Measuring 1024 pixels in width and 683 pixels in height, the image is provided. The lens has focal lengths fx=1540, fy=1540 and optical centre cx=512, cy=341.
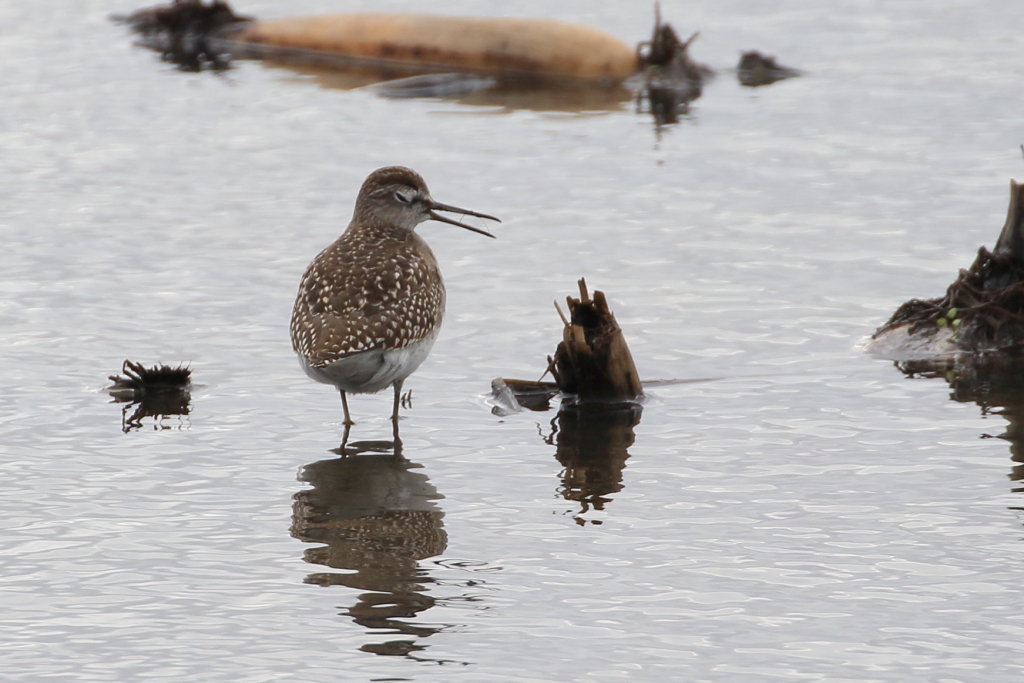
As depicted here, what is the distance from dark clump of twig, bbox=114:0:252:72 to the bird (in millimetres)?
11264

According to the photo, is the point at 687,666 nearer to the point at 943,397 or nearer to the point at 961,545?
the point at 961,545

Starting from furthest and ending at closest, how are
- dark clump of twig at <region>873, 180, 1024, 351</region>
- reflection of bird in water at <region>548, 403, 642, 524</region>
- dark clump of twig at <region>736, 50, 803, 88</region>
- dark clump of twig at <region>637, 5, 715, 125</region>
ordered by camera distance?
dark clump of twig at <region>736, 50, 803, 88</region>
dark clump of twig at <region>637, 5, 715, 125</region>
dark clump of twig at <region>873, 180, 1024, 351</region>
reflection of bird in water at <region>548, 403, 642, 524</region>

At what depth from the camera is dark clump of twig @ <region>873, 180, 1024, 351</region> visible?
9.99 m

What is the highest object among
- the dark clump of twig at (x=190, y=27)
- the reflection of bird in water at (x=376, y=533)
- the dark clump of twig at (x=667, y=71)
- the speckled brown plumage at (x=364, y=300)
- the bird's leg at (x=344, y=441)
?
the dark clump of twig at (x=190, y=27)

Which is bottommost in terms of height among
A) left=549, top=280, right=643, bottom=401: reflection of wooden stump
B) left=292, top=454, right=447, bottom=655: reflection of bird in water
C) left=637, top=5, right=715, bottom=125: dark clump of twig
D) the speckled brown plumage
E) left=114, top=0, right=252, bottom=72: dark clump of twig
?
left=292, top=454, right=447, bottom=655: reflection of bird in water

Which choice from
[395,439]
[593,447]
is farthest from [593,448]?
[395,439]

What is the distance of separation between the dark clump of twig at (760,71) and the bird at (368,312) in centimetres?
948

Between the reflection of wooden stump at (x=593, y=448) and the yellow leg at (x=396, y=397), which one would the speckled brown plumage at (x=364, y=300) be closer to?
the yellow leg at (x=396, y=397)

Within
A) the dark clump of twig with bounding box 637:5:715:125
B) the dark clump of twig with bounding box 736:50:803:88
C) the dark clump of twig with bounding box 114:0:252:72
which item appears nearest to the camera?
the dark clump of twig with bounding box 637:5:715:125

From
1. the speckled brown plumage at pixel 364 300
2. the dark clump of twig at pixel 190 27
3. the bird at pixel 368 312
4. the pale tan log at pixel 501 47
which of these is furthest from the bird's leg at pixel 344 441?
the dark clump of twig at pixel 190 27

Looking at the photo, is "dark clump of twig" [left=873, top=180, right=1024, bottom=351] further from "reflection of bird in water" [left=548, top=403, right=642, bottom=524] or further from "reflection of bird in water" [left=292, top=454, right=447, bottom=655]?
"reflection of bird in water" [left=292, top=454, right=447, bottom=655]

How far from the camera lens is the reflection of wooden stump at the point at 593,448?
7.92 metres

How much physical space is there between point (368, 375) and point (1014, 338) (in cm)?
438

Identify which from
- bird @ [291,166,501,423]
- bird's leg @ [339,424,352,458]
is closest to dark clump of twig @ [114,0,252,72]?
bird @ [291,166,501,423]
